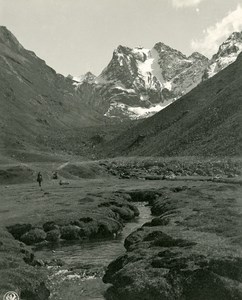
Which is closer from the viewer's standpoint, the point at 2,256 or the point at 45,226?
the point at 2,256

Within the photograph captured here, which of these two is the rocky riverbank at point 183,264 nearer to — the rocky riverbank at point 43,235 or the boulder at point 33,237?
the rocky riverbank at point 43,235

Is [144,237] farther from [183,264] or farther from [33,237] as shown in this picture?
[33,237]

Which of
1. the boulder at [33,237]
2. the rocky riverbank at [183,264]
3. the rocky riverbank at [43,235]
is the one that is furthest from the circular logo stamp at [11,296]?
the boulder at [33,237]

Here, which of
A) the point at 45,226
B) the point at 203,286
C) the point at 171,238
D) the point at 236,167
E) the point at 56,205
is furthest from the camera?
the point at 236,167

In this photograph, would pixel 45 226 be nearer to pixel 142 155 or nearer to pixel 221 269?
pixel 221 269

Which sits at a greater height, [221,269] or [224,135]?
[224,135]

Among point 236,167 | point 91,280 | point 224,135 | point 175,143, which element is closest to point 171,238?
point 91,280

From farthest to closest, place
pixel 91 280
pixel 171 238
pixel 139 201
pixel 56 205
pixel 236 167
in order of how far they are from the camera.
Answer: pixel 236 167 < pixel 139 201 < pixel 56 205 < pixel 171 238 < pixel 91 280

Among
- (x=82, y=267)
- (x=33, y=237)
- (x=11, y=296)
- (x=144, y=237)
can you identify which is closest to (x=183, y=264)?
(x=82, y=267)

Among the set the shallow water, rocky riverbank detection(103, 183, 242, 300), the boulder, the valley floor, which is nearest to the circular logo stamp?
the valley floor
